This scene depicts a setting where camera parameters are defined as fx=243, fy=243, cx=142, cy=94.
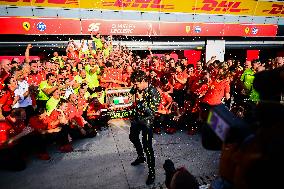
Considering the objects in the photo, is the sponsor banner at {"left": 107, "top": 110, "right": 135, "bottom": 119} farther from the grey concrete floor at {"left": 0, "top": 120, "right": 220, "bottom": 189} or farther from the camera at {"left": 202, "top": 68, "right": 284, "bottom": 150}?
the camera at {"left": 202, "top": 68, "right": 284, "bottom": 150}

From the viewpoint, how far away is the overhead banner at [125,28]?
36.4 feet

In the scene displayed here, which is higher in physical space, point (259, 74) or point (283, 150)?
point (259, 74)

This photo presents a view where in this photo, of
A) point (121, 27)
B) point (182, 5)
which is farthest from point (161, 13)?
point (121, 27)

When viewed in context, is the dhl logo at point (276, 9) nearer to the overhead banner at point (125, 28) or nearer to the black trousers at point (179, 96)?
the overhead banner at point (125, 28)

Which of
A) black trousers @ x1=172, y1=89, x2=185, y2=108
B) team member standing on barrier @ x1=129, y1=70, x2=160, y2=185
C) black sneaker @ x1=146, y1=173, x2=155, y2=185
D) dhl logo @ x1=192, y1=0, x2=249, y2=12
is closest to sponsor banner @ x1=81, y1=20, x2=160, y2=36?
dhl logo @ x1=192, y1=0, x2=249, y2=12

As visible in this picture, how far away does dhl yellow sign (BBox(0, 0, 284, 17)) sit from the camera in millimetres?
11375

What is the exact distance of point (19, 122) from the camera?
16.2 ft

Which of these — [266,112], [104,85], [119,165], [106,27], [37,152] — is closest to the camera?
[266,112]

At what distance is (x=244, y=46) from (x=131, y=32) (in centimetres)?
858

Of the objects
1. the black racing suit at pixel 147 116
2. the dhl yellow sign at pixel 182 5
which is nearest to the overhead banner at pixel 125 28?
the dhl yellow sign at pixel 182 5

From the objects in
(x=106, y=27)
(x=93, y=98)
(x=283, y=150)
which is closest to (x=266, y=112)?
(x=283, y=150)

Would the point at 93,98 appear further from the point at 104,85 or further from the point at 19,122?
the point at 19,122

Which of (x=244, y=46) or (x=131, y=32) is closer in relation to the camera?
(x=131, y=32)

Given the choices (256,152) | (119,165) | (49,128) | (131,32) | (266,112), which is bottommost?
(119,165)
